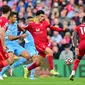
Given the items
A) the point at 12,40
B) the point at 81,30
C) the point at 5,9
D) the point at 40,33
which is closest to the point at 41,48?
the point at 40,33

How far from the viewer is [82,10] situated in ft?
84.1

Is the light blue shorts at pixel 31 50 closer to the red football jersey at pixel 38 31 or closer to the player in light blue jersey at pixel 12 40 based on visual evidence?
the player in light blue jersey at pixel 12 40

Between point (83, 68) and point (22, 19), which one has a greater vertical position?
point (22, 19)

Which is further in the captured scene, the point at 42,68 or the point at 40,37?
the point at 42,68

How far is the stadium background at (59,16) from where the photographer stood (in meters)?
22.5

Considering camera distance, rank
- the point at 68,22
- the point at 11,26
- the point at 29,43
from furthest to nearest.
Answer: the point at 68,22, the point at 29,43, the point at 11,26

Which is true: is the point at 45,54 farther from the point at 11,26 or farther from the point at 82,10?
the point at 82,10

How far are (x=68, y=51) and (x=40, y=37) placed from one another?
402 cm

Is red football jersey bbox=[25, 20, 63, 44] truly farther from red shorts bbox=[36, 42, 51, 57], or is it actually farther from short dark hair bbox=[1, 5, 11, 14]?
short dark hair bbox=[1, 5, 11, 14]

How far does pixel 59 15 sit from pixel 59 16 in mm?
92

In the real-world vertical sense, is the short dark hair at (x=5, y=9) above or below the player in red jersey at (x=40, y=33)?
above

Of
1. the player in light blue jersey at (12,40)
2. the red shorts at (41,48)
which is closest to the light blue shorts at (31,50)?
the player in light blue jersey at (12,40)

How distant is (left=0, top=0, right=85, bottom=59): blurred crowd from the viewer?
2386 centimetres

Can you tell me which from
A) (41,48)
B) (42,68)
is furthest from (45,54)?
(42,68)
